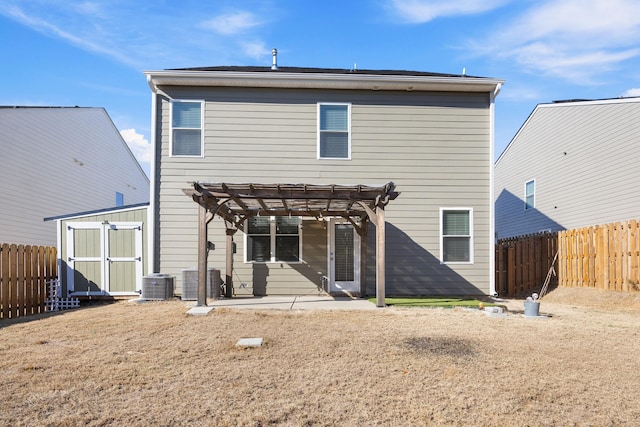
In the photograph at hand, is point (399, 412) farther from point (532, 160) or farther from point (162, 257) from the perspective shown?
point (532, 160)

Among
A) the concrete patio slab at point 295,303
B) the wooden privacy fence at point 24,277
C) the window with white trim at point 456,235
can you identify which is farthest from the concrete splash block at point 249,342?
the window with white trim at point 456,235

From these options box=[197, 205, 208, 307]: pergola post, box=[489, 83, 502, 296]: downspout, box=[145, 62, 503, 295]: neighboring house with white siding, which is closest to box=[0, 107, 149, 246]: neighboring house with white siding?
box=[145, 62, 503, 295]: neighboring house with white siding

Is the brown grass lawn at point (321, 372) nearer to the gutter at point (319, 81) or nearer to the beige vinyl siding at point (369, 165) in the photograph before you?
the beige vinyl siding at point (369, 165)

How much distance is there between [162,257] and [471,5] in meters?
9.29

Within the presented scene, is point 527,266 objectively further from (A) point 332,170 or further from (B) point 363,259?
(A) point 332,170

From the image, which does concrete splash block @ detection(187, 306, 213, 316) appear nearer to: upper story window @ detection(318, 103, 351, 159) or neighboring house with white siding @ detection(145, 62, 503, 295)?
neighboring house with white siding @ detection(145, 62, 503, 295)

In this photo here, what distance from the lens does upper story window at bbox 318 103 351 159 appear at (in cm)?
1094

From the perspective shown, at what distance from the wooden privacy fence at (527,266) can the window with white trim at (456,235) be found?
2.63 m

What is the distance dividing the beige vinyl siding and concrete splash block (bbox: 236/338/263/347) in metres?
5.10

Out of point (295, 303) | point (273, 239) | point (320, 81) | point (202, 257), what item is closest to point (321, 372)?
point (202, 257)

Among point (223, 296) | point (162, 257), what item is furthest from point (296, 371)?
point (162, 257)

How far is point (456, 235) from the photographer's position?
432 inches

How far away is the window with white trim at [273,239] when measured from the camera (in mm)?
10953

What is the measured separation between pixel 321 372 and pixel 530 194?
55.2 ft
